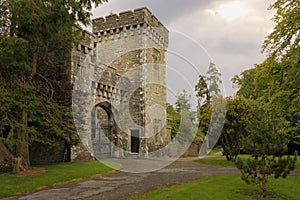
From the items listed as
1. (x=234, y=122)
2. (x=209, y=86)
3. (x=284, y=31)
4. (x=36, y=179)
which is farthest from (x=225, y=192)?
(x=209, y=86)

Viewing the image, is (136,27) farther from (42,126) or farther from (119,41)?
(42,126)

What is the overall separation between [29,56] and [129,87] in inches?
456

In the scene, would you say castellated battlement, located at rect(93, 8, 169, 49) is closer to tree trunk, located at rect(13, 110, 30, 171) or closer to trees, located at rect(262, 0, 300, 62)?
trees, located at rect(262, 0, 300, 62)

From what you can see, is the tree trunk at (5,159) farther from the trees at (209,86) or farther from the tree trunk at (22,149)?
the trees at (209,86)

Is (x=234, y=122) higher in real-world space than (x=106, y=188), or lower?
A: higher

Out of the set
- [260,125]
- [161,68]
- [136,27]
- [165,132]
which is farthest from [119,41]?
[260,125]

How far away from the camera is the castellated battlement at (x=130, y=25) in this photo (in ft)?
70.8

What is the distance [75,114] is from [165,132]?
10634mm

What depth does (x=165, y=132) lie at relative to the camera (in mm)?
24188

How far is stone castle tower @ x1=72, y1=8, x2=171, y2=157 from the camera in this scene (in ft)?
67.8

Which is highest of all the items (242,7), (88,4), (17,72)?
(242,7)

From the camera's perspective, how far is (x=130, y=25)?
2188cm

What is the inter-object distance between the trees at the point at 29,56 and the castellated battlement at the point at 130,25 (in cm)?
1022

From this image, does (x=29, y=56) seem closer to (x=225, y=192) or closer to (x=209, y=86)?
(x=225, y=192)
